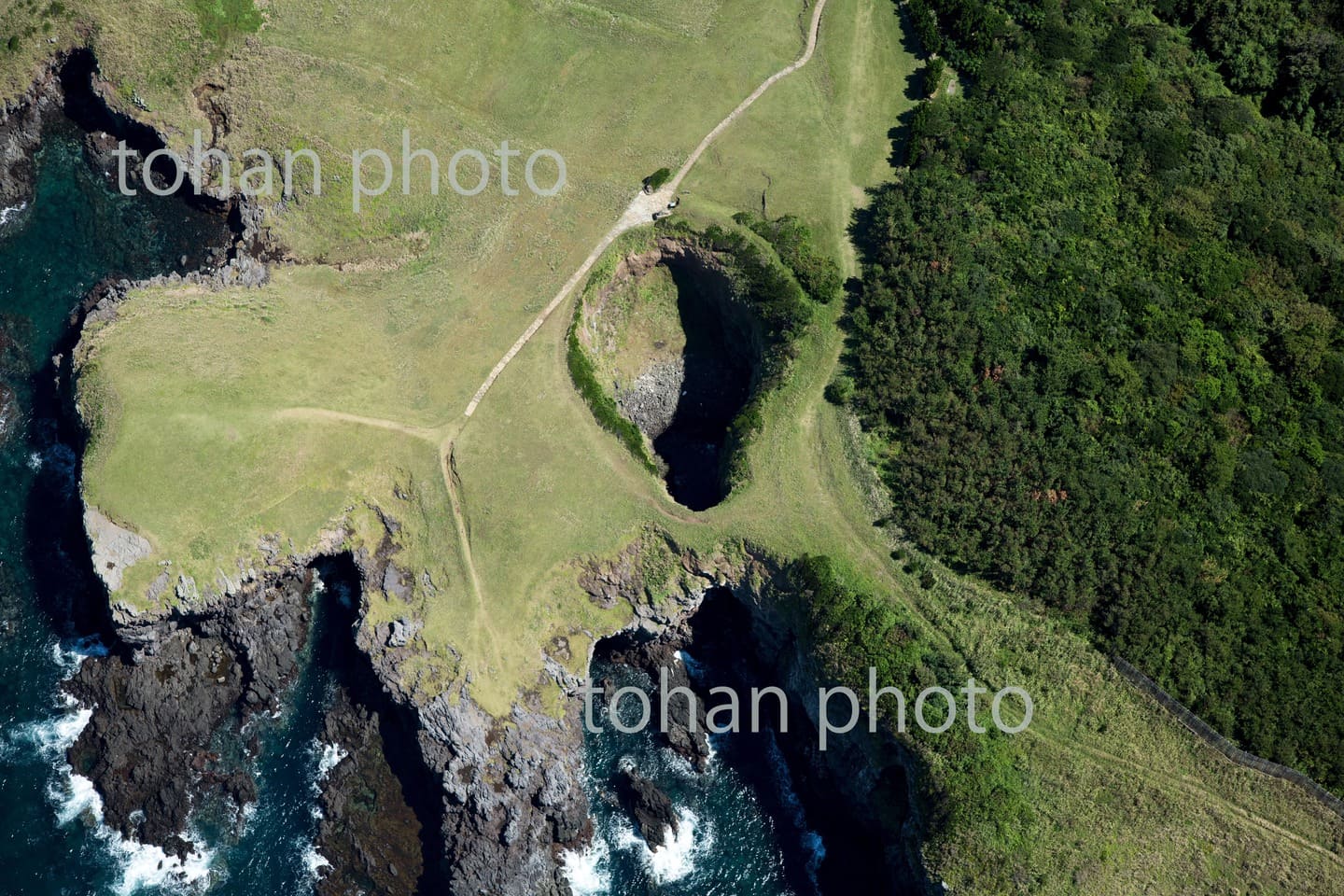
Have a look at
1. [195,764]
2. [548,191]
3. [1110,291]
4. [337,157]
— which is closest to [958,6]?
[1110,291]

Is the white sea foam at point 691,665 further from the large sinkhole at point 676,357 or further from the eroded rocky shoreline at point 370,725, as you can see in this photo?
the large sinkhole at point 676,357

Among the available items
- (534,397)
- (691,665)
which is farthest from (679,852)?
(534,397)

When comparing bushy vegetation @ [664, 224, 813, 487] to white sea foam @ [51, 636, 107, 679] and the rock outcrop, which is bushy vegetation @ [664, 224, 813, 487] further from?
white sea foam @ [51, 636, 107, 679]

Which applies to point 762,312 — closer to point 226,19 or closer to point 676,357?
point 676,357

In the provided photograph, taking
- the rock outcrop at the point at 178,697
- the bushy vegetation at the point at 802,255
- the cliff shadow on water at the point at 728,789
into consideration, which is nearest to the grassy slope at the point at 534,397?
the bushy vegetation at the point at 802,255

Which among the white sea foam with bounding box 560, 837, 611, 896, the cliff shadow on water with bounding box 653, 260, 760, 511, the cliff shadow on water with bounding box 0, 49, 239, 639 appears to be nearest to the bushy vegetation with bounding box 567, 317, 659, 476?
the cliff shadow on water with bounding box 653, 260, 760, 511

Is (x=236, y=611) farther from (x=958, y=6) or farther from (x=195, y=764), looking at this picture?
(x=958, y=6)
